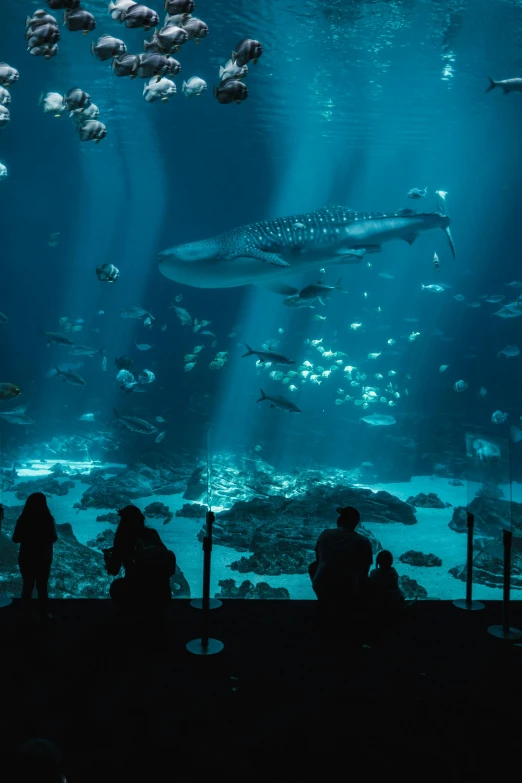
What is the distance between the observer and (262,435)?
22.1m

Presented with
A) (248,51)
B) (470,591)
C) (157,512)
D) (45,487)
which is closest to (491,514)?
(470,591)

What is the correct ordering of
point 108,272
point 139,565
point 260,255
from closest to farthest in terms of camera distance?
point 139,565 < point 260,255 < point 108,272

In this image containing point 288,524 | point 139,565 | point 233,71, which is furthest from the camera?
point 288,524

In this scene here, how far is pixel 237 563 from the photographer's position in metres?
8.23

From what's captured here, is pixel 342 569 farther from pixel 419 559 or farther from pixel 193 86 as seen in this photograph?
pixel 193 86

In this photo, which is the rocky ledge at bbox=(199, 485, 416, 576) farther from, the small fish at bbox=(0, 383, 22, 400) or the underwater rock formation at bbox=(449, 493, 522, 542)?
the small fish at bbox=(0, 383, 22, 400)

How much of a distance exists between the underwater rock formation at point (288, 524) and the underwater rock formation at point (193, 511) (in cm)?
130

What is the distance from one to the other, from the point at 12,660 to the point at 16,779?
99.8 inches

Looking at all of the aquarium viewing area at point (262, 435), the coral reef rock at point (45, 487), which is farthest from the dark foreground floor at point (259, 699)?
the coral reef rock at point (45, 487)

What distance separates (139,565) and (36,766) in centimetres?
263

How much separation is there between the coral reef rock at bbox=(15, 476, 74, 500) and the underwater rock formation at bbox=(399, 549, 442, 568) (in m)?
8.95

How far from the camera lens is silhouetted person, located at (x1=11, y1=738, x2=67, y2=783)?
1.53 meters

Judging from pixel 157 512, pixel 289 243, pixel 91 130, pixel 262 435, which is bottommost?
pixel 157 512

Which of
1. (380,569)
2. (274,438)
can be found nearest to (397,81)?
(274,438)
